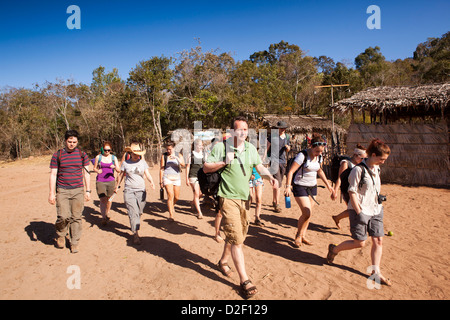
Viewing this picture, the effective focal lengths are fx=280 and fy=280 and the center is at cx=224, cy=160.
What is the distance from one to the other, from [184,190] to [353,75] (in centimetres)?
2582

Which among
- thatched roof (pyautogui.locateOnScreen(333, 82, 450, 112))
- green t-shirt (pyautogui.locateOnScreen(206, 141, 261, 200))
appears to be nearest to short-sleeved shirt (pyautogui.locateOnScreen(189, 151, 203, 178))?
green t-shirt (pyautogui.locateOnScreen(206, 141, 261, 200))

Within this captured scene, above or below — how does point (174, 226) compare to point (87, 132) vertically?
below

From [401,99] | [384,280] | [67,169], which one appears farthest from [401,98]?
[67,169]

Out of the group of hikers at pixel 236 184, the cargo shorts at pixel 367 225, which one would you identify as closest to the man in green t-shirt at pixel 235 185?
the group of hikers at pixel 236 184

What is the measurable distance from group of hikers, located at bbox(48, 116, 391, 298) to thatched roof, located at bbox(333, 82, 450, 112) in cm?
630

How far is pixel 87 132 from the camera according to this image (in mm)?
Answer: 29109

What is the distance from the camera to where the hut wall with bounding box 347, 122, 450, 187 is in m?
10.0

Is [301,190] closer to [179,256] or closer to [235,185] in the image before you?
[235,185]

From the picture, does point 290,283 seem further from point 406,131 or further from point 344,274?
point 406,131

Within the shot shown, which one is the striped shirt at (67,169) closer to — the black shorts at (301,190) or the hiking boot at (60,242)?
the hiking boot at (60,242)

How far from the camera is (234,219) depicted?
3262mm

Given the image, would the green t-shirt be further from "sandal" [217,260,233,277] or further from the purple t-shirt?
the purple t-shirt
